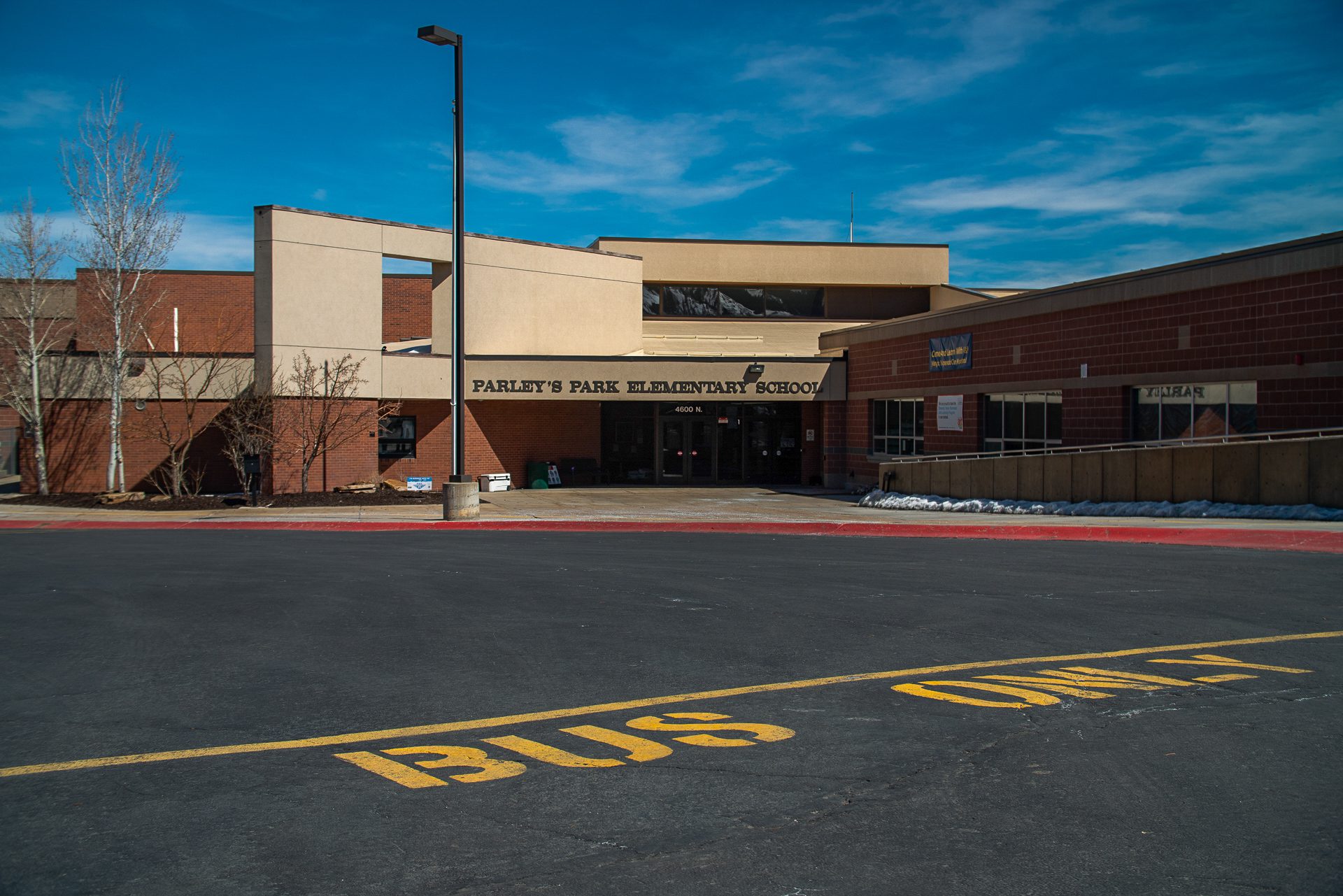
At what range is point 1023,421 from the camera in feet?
87.4

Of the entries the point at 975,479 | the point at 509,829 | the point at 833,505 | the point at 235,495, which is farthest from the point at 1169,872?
the point at 235,495

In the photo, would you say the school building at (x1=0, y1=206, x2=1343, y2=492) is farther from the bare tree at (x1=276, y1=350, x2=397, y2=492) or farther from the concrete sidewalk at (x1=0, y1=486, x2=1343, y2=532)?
the concrete sidewalk at (x1=0, y1=486, x2=1343, y2=532)

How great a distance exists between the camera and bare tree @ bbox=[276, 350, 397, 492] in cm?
2847

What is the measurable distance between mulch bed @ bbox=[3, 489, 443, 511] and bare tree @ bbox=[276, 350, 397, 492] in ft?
3.63

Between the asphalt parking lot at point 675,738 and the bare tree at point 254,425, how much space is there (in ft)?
51.2

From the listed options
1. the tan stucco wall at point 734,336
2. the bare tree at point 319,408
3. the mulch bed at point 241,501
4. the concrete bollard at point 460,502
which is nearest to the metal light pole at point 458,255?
the concrete bollard at point 460,502

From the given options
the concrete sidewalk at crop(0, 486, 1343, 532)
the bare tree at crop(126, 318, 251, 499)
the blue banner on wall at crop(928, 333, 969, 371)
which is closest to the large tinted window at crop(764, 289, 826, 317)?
the blue banner on wall at crop(928, 333, 969, 371)

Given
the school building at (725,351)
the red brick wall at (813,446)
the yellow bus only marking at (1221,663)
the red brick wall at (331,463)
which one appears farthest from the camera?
the red brick wall at (813,446)

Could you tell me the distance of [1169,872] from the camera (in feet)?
14.0

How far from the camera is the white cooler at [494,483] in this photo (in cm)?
3266

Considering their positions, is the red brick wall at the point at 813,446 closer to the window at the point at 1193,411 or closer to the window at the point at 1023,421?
the window at the point at 1023,421

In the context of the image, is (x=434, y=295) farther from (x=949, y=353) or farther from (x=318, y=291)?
(x=949, y=353)

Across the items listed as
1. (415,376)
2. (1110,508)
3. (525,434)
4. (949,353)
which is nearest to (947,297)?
(949,353)

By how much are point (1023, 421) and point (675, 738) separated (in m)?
22.3
